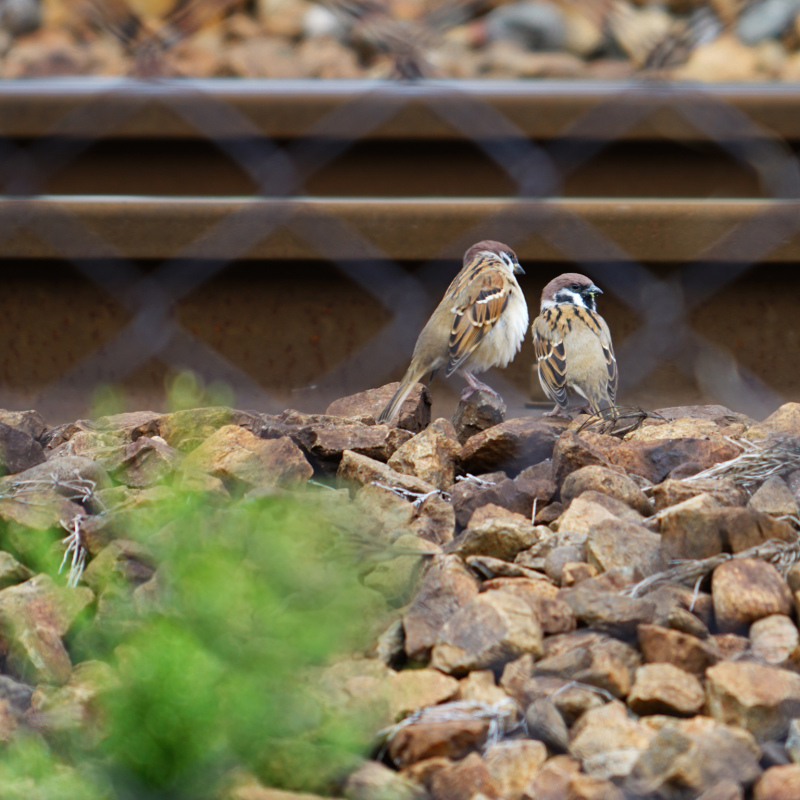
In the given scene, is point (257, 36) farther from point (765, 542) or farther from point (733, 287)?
point (765, 542)

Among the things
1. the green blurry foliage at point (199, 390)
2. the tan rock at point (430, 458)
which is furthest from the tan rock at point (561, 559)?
the green blurry foliage at point (199, 390)

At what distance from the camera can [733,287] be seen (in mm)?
3770

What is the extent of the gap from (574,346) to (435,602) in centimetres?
197

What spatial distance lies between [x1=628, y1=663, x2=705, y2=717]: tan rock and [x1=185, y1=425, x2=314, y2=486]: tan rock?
1.00 m

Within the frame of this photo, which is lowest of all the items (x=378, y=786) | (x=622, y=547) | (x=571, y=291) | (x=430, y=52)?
(x=378, y=786)

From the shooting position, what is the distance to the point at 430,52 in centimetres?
564

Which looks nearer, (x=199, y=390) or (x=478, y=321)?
(x=199, y=390)

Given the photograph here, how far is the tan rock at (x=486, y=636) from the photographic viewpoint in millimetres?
1743

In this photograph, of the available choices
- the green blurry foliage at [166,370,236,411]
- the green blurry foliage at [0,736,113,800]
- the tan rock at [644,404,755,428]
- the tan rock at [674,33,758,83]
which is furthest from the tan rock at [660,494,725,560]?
the tan rock at [674,33,758,83]

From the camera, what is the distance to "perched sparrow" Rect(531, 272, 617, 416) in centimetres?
359

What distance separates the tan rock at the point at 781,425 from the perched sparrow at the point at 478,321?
107 centimetres

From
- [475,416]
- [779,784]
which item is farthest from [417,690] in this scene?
[475,416]

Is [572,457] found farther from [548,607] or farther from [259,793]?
[259,793]

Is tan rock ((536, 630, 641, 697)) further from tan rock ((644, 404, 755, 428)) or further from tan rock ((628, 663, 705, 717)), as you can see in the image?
tan rock ((644, 404, 755, 428))
